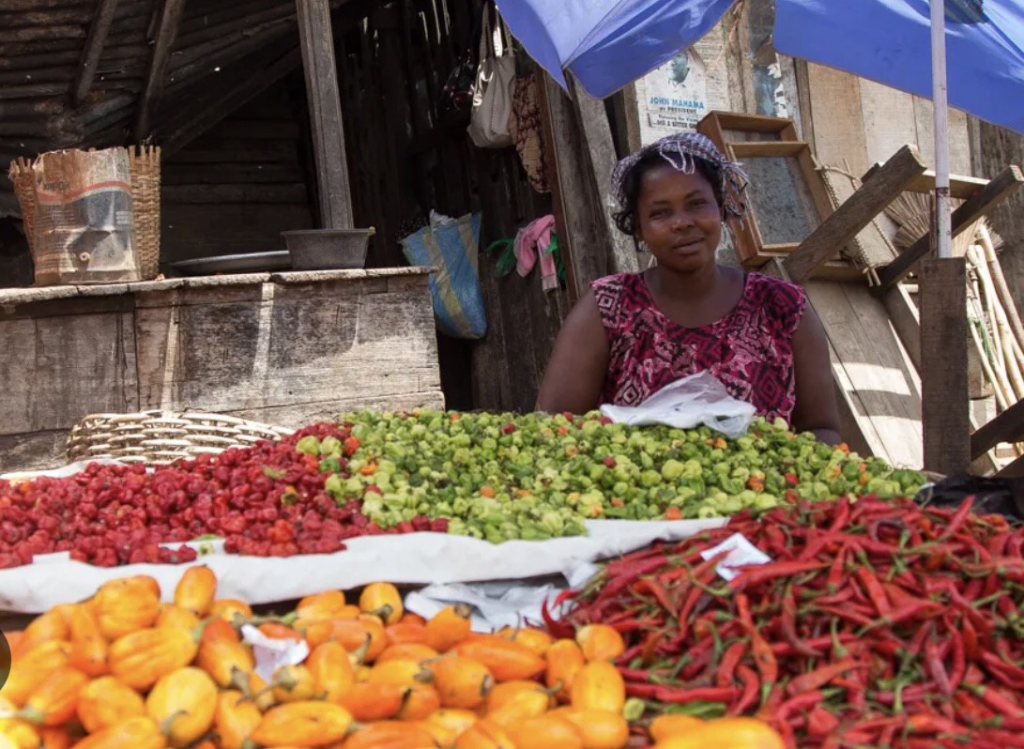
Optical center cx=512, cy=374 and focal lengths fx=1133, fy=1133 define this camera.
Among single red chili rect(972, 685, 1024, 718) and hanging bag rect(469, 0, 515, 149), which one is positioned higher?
hanging bag rect(469, 0, 515, 149)

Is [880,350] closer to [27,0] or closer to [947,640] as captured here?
[947,640]

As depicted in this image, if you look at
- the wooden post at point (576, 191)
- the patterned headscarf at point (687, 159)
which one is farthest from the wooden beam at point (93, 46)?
the patterned headscarf at point (687, 159)

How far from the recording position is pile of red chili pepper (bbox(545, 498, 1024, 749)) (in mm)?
1490

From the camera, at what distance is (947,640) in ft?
5.36

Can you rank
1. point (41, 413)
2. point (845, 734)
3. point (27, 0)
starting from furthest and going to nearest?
point (27, 0) < point (41, 413) < point (845, 734)

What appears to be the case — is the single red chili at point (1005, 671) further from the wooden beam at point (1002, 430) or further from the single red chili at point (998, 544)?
the wooden beam at point (1002, 430)

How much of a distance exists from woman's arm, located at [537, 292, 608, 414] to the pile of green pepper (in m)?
0.67

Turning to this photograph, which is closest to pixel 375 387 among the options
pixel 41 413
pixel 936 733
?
pixel 41 413

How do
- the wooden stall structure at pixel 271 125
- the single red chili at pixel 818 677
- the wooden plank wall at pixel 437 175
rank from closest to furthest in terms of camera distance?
1. the single red chili at pixel 818 677
2. the wooden stall structure at pixel 271 125
3. the wooden plank wall at pixel 437 175

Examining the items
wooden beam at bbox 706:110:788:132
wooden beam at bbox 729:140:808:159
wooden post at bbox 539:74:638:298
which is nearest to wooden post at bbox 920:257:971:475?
wooden beam at bbox 729:140:808:159

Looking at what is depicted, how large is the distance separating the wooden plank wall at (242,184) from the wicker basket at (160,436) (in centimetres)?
547

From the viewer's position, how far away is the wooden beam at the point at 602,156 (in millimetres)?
5426

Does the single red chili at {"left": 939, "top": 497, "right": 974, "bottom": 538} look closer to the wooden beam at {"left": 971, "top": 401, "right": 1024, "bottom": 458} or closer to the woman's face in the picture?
the woman's face

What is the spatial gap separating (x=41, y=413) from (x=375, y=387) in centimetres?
135
